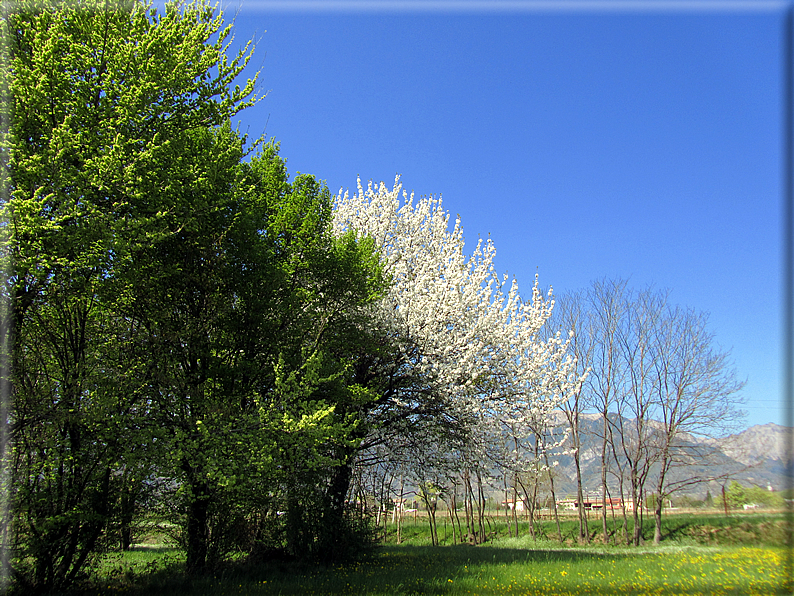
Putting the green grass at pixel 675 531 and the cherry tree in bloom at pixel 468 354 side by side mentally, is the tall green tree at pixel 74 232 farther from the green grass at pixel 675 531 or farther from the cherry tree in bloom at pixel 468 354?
the green grass at pixel 675 531

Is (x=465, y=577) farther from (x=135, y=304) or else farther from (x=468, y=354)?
(x=135, y=304)

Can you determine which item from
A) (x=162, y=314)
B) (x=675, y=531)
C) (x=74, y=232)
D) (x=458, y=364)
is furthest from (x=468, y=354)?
(x=675, y=531)

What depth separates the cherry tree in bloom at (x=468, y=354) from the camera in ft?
51.7

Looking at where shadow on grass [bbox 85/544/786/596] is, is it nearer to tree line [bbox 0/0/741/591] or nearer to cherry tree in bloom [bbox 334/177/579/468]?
tree line [bbox 0/0/741/591]

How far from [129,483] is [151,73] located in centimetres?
797

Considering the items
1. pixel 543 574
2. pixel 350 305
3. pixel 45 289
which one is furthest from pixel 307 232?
pixel 543 574

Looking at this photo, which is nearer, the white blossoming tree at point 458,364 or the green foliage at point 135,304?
the green foliage at point 135,304

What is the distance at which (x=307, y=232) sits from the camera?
13.8 meters

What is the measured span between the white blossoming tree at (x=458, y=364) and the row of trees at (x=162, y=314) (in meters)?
0.28

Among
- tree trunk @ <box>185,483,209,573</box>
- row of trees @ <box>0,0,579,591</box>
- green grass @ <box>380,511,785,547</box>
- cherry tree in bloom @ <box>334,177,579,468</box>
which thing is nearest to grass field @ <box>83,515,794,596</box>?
tree trunk @ <box>185,483,209,573</box>

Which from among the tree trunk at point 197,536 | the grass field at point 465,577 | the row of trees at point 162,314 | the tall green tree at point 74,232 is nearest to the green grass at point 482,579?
the grass field at point 465,577

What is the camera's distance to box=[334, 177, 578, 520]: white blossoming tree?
619 inches

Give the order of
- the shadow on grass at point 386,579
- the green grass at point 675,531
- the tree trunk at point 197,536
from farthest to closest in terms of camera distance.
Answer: the green grass at point 675,531 < the tree trunk at point 197,536 < the shadow on grass at point 386,579

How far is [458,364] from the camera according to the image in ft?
50.8
